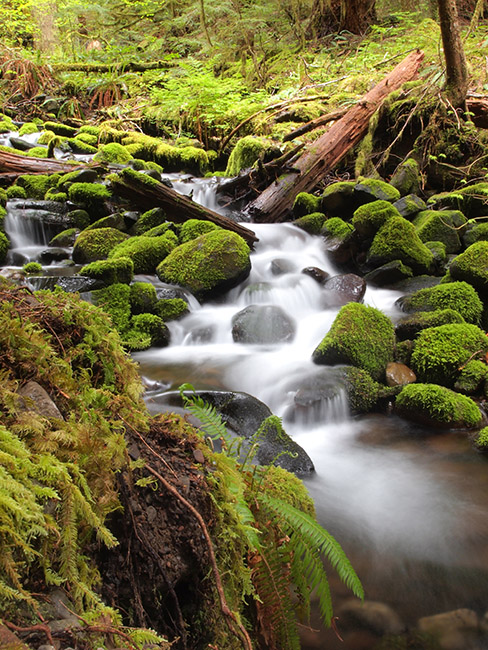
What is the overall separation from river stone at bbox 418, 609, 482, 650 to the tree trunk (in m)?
10.2

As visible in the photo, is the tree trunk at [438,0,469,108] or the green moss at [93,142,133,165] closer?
the tree trunk at [438,0,469,108]

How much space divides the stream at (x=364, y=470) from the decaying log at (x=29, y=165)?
3324mm

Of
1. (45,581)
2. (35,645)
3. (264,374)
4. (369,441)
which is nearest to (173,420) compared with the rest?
(45,581)

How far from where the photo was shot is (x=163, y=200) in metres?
8.91

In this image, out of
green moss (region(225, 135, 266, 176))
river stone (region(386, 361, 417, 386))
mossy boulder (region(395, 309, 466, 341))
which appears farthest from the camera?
green moss (region(225, 135, 266, 176))

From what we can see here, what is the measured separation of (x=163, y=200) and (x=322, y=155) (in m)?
4.33

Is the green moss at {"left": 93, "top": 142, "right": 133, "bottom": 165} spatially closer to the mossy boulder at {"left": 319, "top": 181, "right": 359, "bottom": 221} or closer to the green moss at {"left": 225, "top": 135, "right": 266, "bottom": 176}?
the green moss at {"left": 225, "top": 135, "right": 266, "bottom": 176}

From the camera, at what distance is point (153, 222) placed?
877 centimetres

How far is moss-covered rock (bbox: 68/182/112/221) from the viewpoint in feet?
30.0

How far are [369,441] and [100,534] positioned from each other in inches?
156

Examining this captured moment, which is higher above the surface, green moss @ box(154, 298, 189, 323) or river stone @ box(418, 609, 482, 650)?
green moss @ box(154, 298, 189, 323)

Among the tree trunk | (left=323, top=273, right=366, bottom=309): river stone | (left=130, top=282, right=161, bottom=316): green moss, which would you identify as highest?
the tree trunk

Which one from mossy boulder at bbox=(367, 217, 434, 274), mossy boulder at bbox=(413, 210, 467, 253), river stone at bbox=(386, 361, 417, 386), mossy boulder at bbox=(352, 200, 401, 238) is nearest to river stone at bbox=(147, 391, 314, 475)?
river stone at bbox=(386, 361, 417, 386)

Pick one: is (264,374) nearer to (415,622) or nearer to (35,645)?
(415,622)
